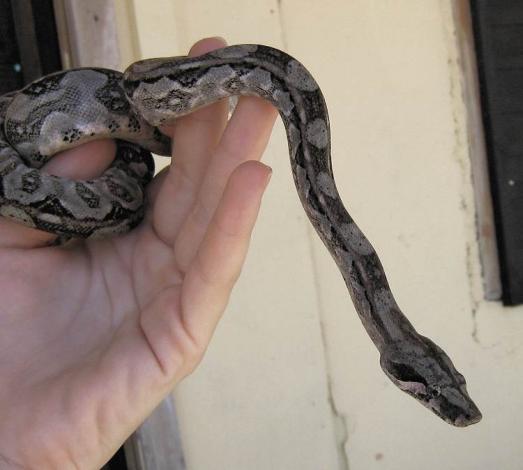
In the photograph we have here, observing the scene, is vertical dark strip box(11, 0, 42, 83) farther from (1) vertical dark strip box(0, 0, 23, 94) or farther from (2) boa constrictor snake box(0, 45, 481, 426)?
(2) boa constrictor snake box(0, 45, 481, 426)

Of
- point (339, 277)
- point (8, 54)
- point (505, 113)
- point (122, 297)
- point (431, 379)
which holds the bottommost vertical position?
point (339, 277)

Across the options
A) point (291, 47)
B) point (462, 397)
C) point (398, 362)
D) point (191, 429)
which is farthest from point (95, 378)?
point (291, 47)

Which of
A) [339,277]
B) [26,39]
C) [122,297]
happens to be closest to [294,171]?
[122,297]

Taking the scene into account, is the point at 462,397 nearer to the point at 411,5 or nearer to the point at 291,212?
the point at 291,212

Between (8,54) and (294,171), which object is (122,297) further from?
(8,54)

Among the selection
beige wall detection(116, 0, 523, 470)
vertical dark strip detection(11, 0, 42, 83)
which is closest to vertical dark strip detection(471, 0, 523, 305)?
beige wall detection(116, 0, 523, 470)
